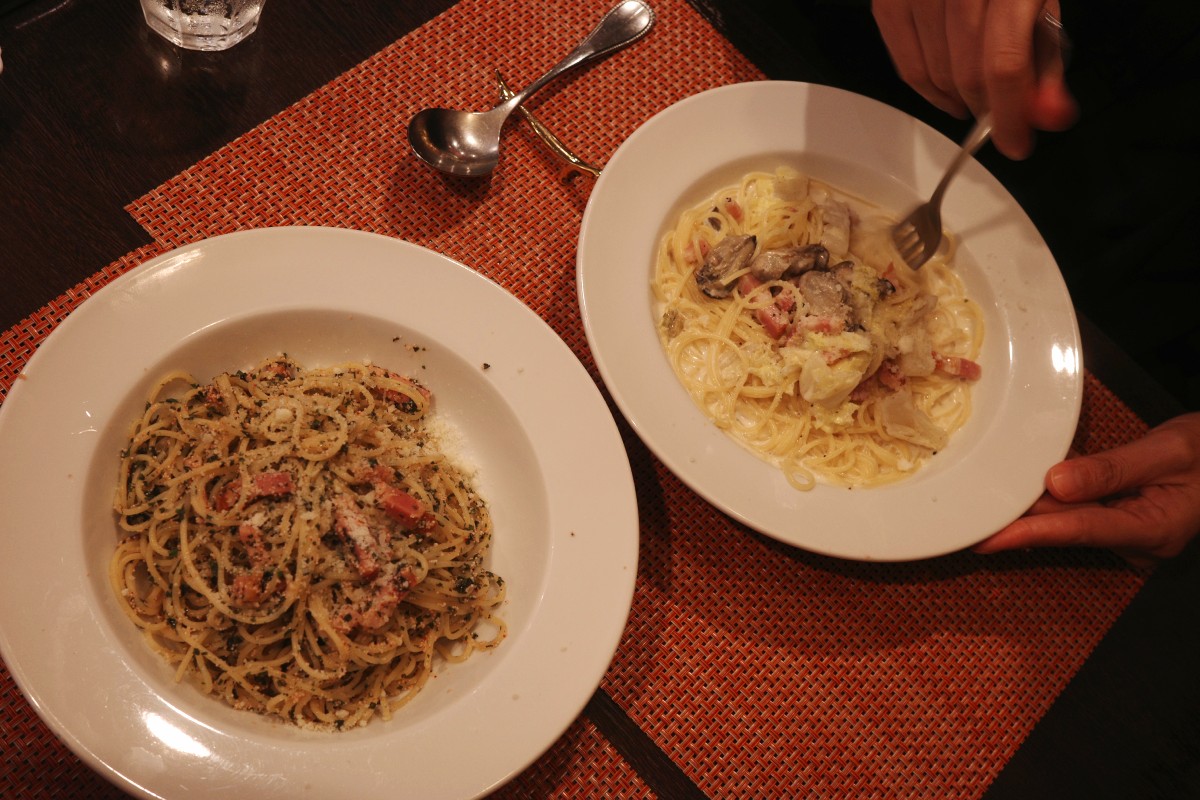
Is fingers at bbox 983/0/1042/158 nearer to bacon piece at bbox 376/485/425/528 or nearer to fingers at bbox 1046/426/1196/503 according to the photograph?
fingers at bbox 1046/426/1196/503

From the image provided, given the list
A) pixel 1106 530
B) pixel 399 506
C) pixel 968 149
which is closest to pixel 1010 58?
pixel 968 149

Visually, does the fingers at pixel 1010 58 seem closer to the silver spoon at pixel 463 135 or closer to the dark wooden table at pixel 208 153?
the dark wooden table at pixel 208 153

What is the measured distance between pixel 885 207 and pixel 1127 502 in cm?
118

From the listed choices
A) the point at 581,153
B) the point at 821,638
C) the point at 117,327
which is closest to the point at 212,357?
the point at 117,327

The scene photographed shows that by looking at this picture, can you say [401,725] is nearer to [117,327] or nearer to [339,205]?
[117,327]

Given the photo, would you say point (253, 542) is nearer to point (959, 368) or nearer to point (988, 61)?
point (959, 368)

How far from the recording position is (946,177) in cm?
242

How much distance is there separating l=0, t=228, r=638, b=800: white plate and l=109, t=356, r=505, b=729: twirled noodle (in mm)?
58

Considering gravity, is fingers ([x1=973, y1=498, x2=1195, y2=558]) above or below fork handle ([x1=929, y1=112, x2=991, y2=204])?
below

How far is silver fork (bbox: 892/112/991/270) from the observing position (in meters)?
2.41

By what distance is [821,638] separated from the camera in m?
2.26

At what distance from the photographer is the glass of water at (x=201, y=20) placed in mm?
2369

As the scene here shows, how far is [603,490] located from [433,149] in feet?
3.92

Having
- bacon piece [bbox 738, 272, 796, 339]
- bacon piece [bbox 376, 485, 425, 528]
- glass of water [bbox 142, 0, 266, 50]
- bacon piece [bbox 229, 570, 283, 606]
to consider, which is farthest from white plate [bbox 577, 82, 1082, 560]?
glass of water [bbox 142, 0, 266, 50]
